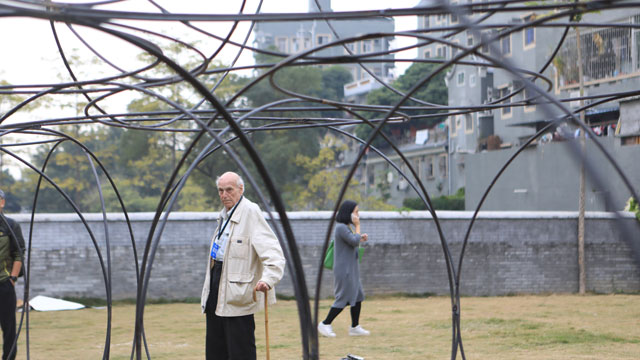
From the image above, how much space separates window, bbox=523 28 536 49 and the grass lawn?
1872 cm

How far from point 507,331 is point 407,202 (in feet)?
103

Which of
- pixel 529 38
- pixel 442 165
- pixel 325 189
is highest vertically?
pixel 529 38

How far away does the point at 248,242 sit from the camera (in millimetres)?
5285

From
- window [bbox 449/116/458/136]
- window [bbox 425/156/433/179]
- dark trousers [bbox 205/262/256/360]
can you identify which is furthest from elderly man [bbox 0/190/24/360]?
window [bbox 425/156/433/179]

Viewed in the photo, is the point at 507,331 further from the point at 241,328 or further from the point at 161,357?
the point at 241,328

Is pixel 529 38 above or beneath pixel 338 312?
above

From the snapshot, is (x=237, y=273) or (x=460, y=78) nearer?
(x=237, y=273)

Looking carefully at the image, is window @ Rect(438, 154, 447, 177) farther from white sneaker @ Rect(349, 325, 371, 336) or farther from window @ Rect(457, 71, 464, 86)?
white sneaker @ Rect(349, 325, 371, 336)

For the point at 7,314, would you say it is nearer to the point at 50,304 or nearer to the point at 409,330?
the point at 409,330

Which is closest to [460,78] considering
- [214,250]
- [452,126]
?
[452,126]

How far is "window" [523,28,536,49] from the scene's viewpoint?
103ft

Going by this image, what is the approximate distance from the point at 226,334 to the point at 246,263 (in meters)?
0.53

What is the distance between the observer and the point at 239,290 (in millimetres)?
5137

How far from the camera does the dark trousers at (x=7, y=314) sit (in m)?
6.65
